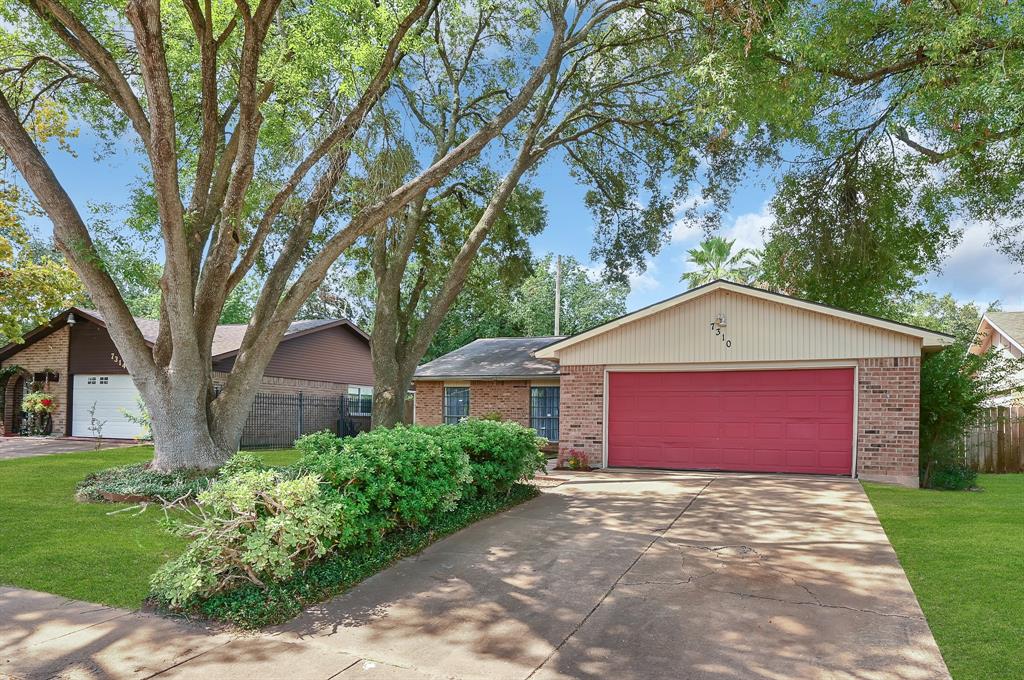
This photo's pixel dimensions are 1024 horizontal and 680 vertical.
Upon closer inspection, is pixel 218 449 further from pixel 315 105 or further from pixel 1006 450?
pixel 1006 450

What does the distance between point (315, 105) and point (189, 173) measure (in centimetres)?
381

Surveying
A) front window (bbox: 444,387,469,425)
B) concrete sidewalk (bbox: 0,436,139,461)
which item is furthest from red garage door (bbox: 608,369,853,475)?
concrete sidewalk (bbox: 0,436,139,461)

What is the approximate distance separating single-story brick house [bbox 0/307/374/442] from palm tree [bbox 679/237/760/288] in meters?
21.0

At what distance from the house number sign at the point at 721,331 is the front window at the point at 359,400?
15.5m

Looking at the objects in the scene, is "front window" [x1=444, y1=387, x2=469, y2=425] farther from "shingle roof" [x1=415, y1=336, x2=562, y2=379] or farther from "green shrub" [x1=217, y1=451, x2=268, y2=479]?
"green shrub" [x1=217, y1=451, x2=268, y2=479]

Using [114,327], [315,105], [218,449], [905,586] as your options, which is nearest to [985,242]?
[905,586]

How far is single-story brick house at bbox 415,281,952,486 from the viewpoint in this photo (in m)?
11.7

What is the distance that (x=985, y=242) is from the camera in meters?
14.0

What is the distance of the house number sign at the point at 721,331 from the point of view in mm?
13008

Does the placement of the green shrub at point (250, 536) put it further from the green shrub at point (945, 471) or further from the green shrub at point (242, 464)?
the green shrub at point (945, 471)

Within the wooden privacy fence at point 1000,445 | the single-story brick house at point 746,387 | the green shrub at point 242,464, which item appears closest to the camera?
the green shrub at point 242,464

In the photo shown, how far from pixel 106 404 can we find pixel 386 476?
19.2 metres

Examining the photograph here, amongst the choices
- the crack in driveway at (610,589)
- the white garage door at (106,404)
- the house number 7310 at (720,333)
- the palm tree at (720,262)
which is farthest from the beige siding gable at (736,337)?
the palm tree at (720,262)

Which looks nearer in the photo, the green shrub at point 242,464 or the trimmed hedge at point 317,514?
the trimmed hedge at point 317,514
